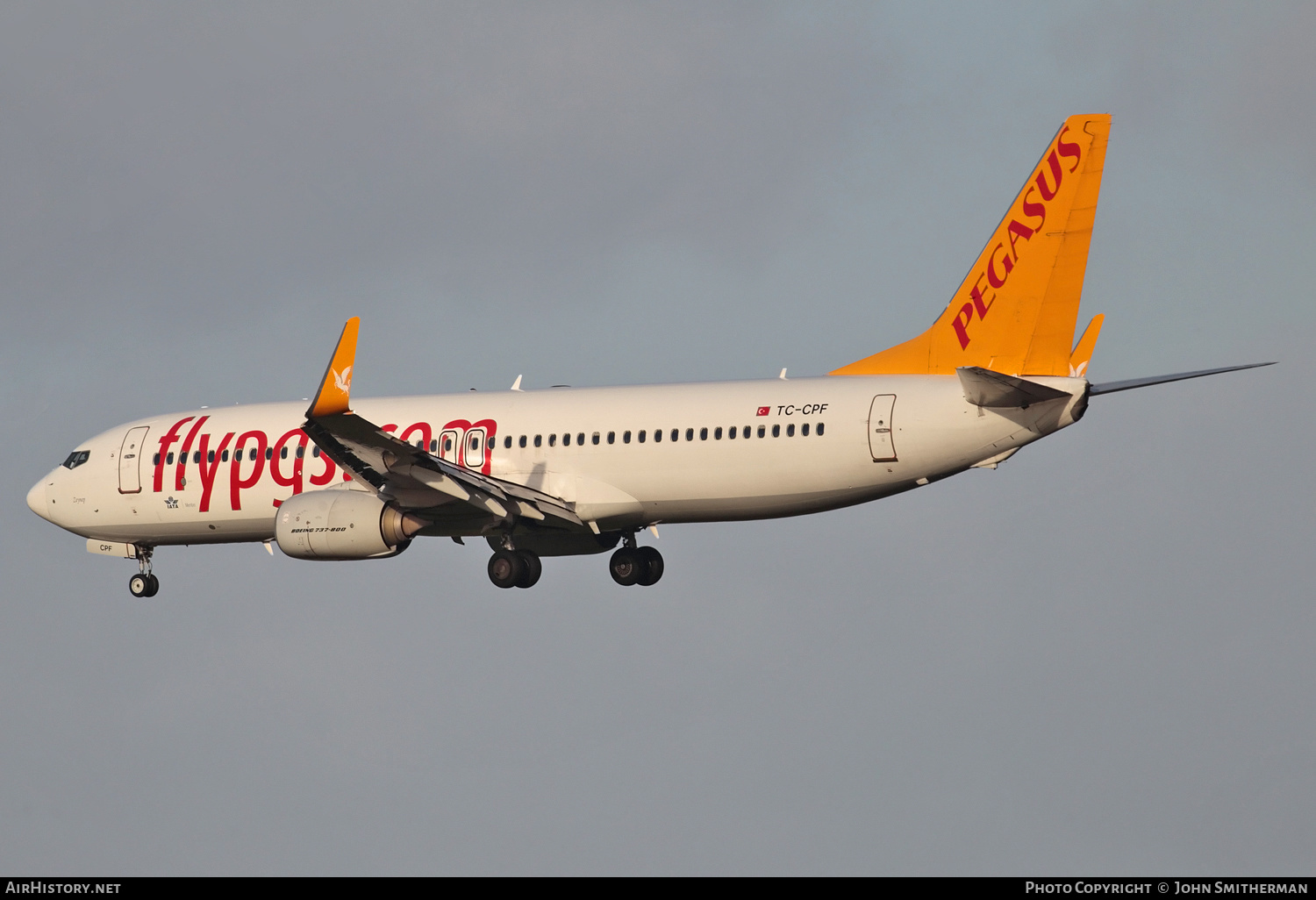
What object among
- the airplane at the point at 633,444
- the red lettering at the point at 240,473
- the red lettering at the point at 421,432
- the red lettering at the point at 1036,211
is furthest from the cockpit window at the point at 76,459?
the red lettering at the point at 1036,211

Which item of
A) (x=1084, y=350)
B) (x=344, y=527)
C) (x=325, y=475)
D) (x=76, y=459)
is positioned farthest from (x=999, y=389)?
(x=76, y=459)

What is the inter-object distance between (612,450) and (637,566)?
403 cm

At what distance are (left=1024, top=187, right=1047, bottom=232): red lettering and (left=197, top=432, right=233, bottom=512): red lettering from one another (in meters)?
17.9

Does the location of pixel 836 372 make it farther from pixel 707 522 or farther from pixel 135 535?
pixel 135 535

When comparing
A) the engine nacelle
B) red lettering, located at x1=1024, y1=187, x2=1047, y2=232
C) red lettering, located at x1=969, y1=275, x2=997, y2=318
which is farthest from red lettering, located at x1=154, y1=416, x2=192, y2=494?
red lettering, located at x1=1024, y1=187, x2=1047, y2=232

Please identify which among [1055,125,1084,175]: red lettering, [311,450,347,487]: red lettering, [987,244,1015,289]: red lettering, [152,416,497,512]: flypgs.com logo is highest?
[1055,125,1084,175]: red lettering

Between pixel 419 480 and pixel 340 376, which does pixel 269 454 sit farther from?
pixel 340 376

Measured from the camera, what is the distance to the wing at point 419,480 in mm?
35438

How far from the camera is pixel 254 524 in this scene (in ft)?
135

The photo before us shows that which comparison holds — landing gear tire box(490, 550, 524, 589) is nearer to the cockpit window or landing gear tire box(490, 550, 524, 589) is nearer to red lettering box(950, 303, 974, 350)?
red lettering box(950, 303, 974, 350)

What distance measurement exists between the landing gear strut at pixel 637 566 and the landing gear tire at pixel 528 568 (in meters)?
2.27

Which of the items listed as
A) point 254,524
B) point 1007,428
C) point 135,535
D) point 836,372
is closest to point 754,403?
point 836,372

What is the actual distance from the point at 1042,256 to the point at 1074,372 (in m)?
2.29

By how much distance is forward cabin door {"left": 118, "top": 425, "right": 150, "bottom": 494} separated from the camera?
1668 inches
